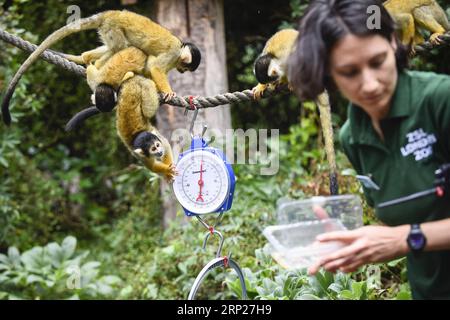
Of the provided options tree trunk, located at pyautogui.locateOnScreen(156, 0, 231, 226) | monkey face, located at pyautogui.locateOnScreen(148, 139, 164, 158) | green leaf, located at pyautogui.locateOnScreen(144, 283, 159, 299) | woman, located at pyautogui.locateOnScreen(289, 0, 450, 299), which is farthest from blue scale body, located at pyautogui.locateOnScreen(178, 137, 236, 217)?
tree trunk, located at pyautogui.locateOnScreen(156, 0, 231, 226)

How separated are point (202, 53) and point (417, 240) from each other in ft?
11.1

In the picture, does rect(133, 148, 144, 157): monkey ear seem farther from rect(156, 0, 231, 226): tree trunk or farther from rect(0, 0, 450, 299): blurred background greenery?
rect(156, 0, 231, 226): tree trunk

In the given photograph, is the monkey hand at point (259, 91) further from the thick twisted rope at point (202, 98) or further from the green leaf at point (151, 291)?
the green leaf at point (151, 291)

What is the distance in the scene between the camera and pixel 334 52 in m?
1.14

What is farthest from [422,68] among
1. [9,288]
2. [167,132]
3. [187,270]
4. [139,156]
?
[9,288]

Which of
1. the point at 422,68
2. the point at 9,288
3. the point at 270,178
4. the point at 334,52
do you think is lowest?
the point at 9,288

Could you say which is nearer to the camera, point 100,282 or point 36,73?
point 100,282

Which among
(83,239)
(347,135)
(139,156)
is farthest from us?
(83,239)

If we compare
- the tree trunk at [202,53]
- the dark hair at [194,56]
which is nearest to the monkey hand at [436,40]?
the dark hair at [194,56]

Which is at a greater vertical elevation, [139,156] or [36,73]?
[36,73]

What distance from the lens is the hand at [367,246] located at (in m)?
1.14

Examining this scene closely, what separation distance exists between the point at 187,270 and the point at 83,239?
2.79 meters

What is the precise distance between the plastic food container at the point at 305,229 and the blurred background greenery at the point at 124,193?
967 mm

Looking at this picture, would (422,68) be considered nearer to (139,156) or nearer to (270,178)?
(270,178)
